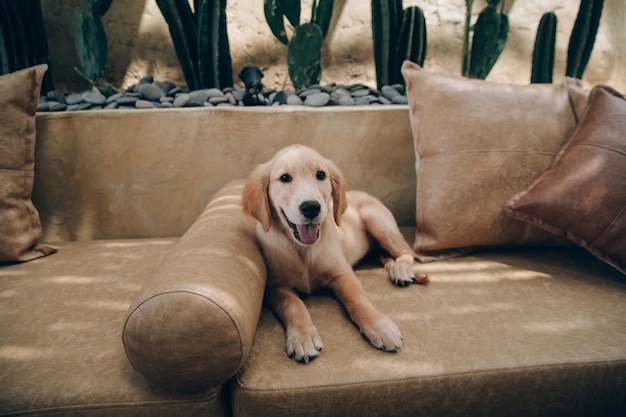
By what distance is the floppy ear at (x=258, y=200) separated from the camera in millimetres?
1451

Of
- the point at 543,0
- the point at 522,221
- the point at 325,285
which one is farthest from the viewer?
the point at 543,0

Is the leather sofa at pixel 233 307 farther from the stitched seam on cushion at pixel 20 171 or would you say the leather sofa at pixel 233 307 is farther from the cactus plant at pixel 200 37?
the cactus plant at pixel 200 37

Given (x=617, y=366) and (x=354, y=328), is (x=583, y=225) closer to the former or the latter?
(x=617, y=366)

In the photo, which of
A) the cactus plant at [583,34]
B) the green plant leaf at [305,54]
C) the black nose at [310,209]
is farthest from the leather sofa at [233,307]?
the cactus plant at [583,34]

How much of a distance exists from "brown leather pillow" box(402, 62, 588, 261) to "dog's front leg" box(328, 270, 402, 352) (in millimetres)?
509

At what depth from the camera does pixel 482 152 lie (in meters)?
1.66

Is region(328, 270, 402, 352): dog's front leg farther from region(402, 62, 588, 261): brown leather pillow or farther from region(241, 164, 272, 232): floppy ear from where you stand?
region(402, 62, 588, 261): brown leather pillow

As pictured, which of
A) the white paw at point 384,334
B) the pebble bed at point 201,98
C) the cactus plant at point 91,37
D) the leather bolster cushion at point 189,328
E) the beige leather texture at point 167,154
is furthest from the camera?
the cactus plant at point 91,37

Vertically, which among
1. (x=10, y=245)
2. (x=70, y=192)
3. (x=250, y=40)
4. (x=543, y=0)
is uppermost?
(x=543, y=0)

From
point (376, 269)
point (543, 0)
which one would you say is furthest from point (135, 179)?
point (543, 0)

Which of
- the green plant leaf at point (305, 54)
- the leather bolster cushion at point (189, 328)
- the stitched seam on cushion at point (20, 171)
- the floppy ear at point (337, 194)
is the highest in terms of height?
the green plant leaf at point (305, 54)

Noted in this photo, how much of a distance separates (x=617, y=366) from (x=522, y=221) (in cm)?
74

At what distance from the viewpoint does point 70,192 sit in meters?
2.06

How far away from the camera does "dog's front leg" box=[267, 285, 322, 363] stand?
1073 mm
